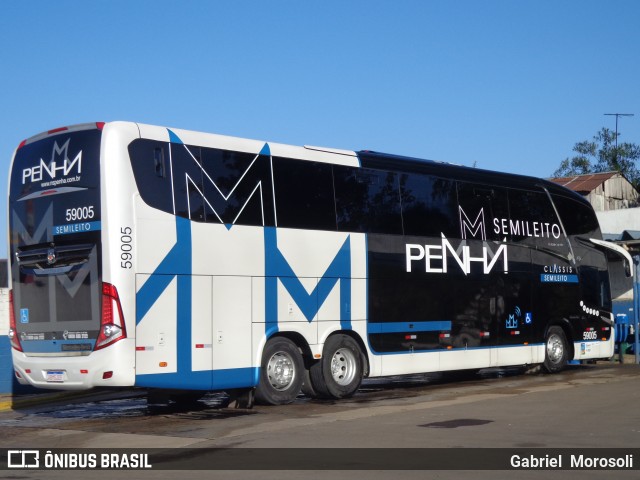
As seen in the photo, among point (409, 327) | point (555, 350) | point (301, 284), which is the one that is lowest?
point (555, 350)

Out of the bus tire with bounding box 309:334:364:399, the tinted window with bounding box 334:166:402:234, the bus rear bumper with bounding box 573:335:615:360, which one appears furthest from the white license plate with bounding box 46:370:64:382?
the bus rear bumper with bounding box 573:335:615:360

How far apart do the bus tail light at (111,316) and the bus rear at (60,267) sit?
0.01 meters

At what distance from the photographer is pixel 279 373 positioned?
52.1ft

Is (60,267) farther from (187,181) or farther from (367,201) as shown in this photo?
(367,201)

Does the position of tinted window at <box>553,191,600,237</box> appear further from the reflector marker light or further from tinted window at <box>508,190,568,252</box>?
the reflector marker light

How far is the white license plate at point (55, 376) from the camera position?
1411 centimetres

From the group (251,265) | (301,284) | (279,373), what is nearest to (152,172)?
(251,265)

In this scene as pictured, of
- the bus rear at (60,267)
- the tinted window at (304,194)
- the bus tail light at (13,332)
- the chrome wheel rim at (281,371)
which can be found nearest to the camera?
the bus rear at (60,267)

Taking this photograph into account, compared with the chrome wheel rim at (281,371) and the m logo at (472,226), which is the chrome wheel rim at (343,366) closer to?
the chrome wheel rim at (281,371)

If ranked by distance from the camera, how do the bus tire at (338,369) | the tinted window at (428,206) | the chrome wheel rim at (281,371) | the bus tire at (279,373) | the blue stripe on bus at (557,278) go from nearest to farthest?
1. the bus tire at (279,373)
2. the chrome wheel rim at (281,371)
3. the bus tire at (338,369)
4. the tinted window at (428,206)
5. the blue stripe on bus at (557,278)

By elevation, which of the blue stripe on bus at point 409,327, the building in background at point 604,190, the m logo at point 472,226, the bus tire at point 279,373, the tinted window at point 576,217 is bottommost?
the bus tire at point 279,373

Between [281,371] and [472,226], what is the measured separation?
5.58 meters

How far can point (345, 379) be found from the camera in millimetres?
16797

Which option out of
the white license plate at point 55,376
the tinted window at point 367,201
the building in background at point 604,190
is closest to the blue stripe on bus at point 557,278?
the tinted window at point 367,201
